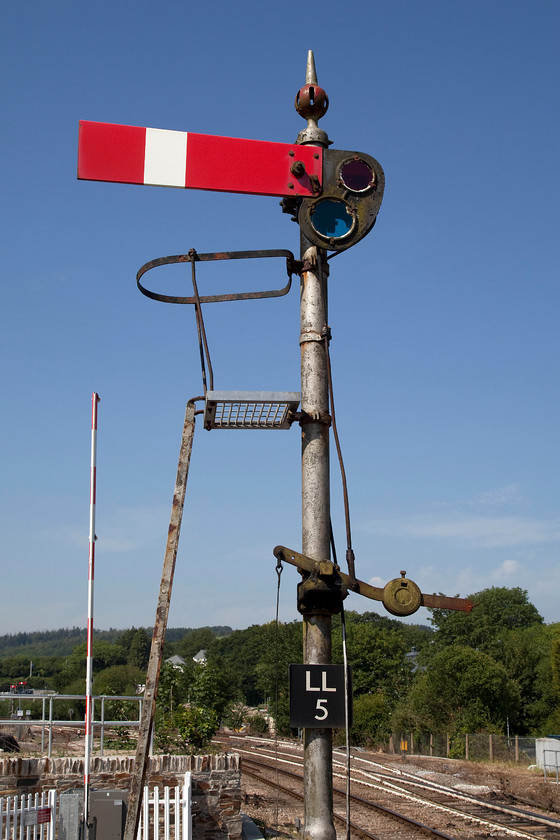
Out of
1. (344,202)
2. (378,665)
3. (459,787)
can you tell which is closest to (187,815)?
(344,202)

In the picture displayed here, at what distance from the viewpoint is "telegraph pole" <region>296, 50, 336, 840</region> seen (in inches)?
154

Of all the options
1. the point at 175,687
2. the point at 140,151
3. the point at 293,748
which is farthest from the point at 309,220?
the point at 293,748

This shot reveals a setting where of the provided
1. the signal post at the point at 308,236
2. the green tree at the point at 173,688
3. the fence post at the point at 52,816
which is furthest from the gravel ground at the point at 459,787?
the signal post at the point at 308,236

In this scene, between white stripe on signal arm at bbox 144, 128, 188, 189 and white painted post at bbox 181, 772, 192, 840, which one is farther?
white painted post at bbox 181, 772, 192, 840

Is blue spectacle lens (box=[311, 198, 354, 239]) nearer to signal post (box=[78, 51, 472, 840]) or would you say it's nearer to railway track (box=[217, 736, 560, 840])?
signal post (box=[78, 51, 472, 840])

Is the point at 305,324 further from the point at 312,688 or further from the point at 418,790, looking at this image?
the point at 418,790

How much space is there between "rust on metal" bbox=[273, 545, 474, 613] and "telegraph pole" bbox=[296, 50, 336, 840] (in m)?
0.07

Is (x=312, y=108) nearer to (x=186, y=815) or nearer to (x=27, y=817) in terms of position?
(x=27, y=817)

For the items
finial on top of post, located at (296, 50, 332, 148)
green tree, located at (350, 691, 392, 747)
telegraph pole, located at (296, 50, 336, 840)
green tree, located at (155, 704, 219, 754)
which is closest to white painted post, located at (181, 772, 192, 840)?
green tree, located at (155, 704, 219, 754)

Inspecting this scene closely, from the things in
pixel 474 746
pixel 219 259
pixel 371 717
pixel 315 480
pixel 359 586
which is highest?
pixel 219 259

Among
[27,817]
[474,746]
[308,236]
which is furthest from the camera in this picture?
[474,746]

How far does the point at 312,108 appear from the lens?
4820 millimetres

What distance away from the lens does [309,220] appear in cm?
465

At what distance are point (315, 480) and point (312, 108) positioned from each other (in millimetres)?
2296
